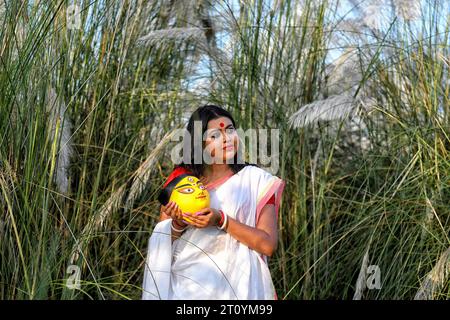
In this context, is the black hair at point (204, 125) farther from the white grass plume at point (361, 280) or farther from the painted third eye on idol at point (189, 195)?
the white grass plume at point (361, 280)

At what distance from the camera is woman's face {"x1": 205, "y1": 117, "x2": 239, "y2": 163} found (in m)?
3.09

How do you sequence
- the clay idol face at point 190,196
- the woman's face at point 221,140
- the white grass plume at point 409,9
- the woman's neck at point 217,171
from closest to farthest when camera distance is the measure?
Answer: the clay idol face at point 190,196 → the woman's face at point 221,140 → the woman's neck at point 217,171 → the white grass plume at point 409,9

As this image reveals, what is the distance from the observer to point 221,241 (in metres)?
2.99

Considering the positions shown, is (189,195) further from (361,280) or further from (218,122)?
(361,280)

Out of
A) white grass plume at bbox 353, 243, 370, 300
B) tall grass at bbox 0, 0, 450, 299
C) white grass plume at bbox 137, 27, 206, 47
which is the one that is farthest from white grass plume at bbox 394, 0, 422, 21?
white grass plume at bbox 353, 243, 370, 300

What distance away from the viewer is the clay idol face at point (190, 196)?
283 cm

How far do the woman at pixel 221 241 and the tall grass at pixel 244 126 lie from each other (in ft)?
0.88

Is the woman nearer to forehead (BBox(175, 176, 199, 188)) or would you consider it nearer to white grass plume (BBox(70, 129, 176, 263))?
forehead (BBox(175, 176, 199, 188))

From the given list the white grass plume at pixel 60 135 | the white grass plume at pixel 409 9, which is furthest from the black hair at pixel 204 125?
the white grass plume at pixel 409 9

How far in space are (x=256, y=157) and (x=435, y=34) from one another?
1.30 metres

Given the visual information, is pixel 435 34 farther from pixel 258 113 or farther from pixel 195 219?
pixel 195 219

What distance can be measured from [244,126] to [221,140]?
1.11 metres

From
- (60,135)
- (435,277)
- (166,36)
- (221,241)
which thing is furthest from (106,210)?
(435,277)
